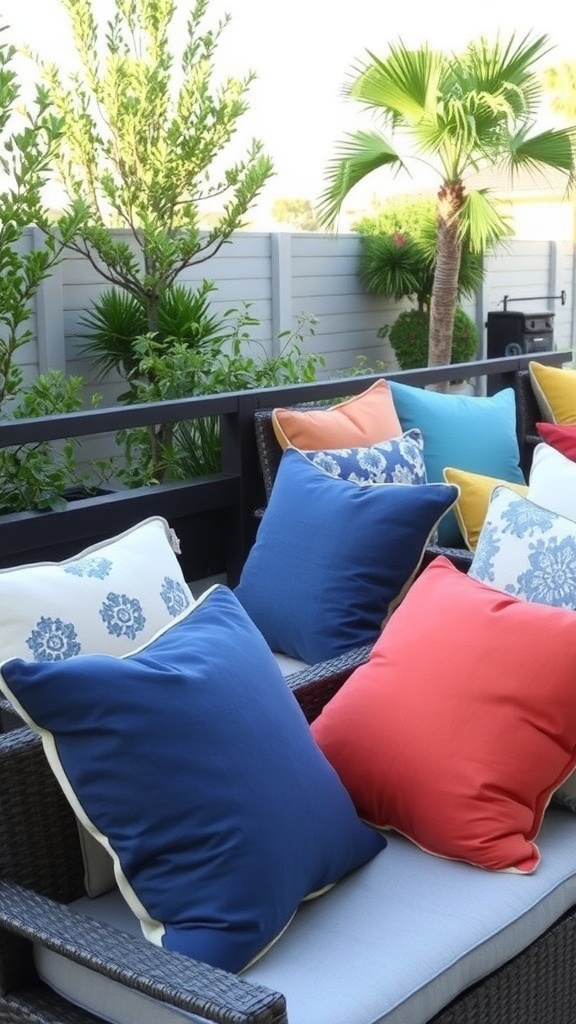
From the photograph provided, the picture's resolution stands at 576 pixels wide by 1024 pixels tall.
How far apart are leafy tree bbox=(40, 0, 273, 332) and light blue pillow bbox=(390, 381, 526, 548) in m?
2.30

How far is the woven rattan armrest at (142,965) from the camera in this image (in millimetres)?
1162

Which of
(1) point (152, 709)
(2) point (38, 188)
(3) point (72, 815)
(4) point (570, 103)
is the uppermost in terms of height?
(4) point (570, 103)

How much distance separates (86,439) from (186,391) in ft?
3.21

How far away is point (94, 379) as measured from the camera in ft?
18.3

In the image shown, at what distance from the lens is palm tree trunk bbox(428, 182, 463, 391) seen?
6438 millimetres

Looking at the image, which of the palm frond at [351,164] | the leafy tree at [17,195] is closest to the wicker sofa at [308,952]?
the leafy tree at [17,195]

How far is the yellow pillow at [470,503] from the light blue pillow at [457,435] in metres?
0.19

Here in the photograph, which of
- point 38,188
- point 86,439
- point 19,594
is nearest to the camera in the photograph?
point 19,594

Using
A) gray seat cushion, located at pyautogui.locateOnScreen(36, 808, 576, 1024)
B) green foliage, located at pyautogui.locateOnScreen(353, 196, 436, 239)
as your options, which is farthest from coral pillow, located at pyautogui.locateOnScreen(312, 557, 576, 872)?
green foliage, located at pyautogui.locateOnScreen(353, 196, 436, 239)

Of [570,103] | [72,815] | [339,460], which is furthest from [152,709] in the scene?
[570,103]

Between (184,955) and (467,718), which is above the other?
(467,718)

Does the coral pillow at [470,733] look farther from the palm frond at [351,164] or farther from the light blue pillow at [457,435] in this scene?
the palm frond at [351,164]

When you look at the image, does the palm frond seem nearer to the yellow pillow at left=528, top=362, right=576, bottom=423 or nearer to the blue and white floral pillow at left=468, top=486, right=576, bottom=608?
the yellow pillow at left=528, top=362, right=576, bottom=423

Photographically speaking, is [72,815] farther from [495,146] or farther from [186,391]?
[495,146]
